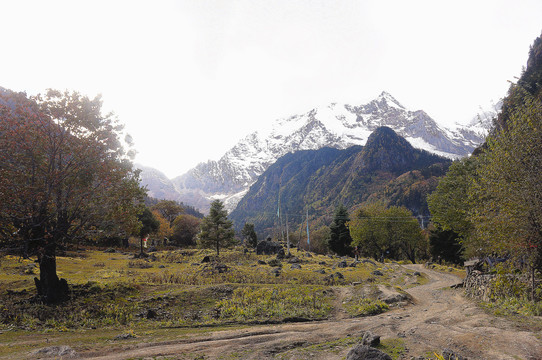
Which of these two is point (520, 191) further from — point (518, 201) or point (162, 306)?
point (162, 306)

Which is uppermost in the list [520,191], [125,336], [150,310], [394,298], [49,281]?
[520,191]

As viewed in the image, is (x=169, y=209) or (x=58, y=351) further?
(x=169, y=209)

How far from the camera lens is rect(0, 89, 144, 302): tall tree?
532 inches

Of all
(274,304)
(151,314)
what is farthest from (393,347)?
(151,314)

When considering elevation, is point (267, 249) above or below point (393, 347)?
below

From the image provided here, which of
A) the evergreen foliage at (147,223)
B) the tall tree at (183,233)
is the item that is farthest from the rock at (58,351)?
the tall tree at (183,233)

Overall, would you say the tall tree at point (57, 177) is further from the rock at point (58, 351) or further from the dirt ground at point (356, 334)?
the dirt ground at point (356, 334)

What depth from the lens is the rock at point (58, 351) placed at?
8367mm

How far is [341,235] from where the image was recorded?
7075cm

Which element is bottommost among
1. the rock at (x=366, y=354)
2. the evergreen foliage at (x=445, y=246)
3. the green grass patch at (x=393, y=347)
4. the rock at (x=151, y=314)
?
the evergreen foliage at (x=445, y=246)

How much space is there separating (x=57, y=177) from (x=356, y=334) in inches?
638

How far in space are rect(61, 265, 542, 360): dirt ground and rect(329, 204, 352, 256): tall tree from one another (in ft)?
195

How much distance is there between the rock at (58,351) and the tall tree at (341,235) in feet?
220

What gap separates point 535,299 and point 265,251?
147 feet
